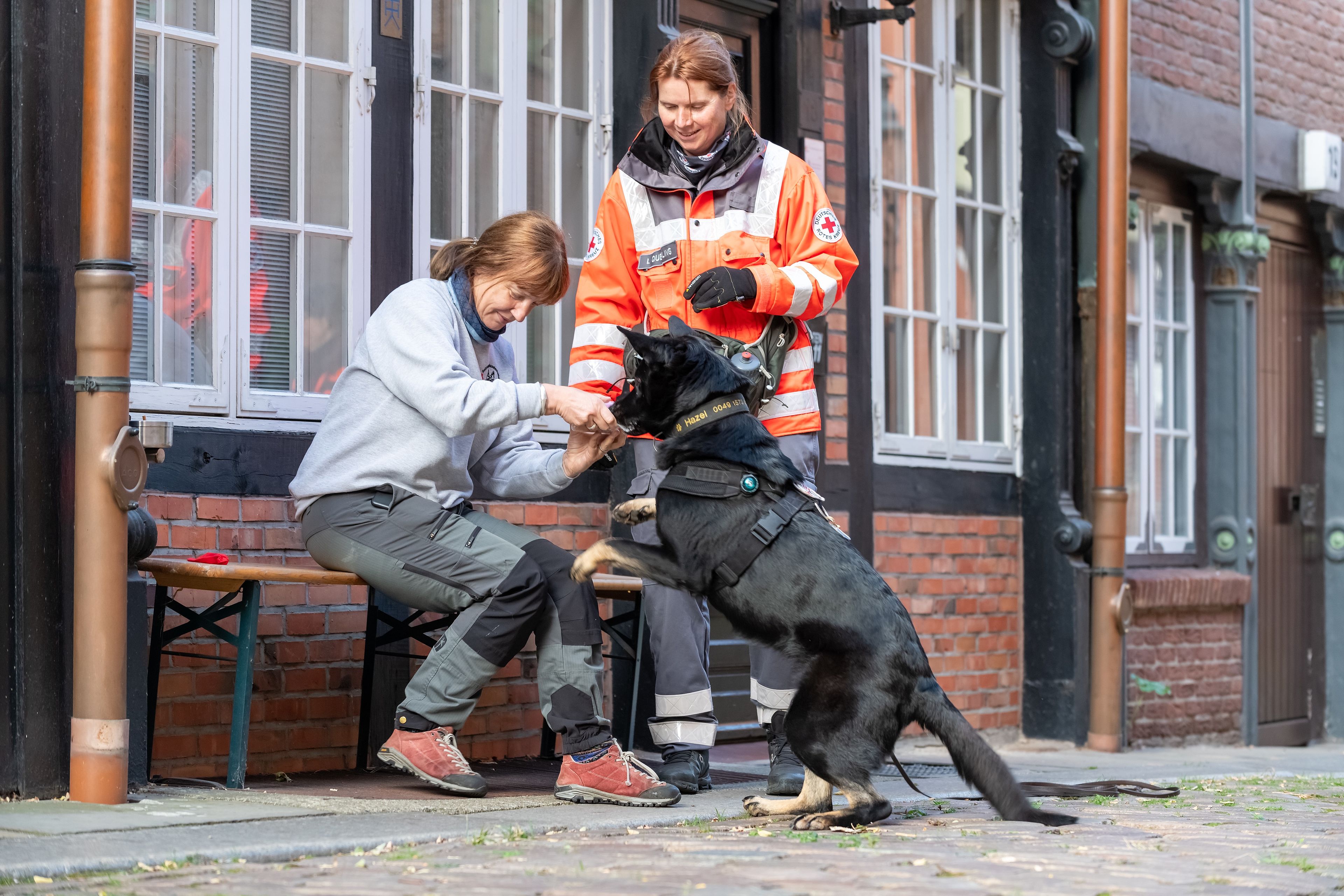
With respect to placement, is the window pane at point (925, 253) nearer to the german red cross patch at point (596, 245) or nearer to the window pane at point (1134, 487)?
the window pane at point (1134, 487)

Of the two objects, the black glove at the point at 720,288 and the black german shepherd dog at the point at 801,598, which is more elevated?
the black glove at the point at 720,288

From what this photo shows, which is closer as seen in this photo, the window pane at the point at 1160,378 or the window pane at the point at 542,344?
the window pane at the point at 542,344

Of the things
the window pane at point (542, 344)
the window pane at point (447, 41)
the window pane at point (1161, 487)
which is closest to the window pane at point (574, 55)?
the window pane at point (447, 41)

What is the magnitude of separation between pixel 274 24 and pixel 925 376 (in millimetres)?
3736

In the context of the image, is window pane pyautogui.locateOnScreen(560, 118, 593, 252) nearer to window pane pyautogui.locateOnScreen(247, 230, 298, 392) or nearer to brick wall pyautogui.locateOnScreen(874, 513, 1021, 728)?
window pane pyautogui.locateOnScreen(247, 230, 298, 392)

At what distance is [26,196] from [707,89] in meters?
1.84

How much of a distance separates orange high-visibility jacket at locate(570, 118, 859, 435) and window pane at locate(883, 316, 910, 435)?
114 inches

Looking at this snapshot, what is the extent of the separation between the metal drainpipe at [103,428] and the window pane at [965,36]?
503 centimetres

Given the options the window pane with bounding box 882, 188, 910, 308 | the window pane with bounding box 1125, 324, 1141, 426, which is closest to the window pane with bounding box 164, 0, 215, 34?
the window pane with bounding box 882, 188, 910, 308

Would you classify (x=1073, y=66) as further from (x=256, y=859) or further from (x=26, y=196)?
(x=256, y=859)

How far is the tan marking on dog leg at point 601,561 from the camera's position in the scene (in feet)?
14.5

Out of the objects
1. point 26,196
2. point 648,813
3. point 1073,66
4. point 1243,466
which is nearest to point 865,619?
point 648,813

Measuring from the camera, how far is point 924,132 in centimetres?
828

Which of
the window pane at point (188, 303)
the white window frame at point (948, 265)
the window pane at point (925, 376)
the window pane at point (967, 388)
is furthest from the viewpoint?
the window pane at point (967, 388)
